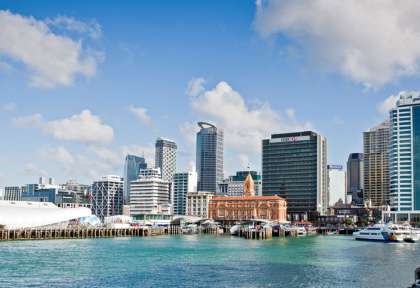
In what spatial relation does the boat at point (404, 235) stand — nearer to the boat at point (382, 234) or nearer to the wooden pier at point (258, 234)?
the boat at point (382, 234)

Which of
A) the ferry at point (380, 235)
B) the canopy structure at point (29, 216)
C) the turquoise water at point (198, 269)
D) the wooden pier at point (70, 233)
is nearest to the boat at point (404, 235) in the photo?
the ferry at point (380, 235)

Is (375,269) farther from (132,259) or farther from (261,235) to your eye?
(261,235)

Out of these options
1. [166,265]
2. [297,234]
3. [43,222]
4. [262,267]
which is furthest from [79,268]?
[297,234]

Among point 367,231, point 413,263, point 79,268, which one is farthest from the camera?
point 367,231

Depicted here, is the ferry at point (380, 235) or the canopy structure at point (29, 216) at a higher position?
the canopy structure at point (29, 216)

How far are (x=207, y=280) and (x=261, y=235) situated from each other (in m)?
110

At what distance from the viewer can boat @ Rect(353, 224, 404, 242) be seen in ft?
494

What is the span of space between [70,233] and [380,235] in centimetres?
8447

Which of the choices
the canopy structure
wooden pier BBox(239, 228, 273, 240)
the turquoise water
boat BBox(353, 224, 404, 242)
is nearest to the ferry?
boat BBox(353, 224, 404, 242)

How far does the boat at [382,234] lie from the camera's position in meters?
150

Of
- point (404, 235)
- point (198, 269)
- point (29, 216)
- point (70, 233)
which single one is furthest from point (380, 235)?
point (29, 216)

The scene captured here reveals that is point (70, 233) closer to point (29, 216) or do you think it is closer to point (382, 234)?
point (29, 216)

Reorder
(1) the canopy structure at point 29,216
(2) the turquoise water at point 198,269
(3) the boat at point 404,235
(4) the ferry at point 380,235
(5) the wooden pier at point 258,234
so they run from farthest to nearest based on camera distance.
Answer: (5) the wooden pier at point 258,234, (1) the canopy structure at point 29,216, (3) the boat at point 404,235, (4) the ferry at point 380,235, (2) the turquoise water at point 198,269

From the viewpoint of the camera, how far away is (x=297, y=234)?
651ft
